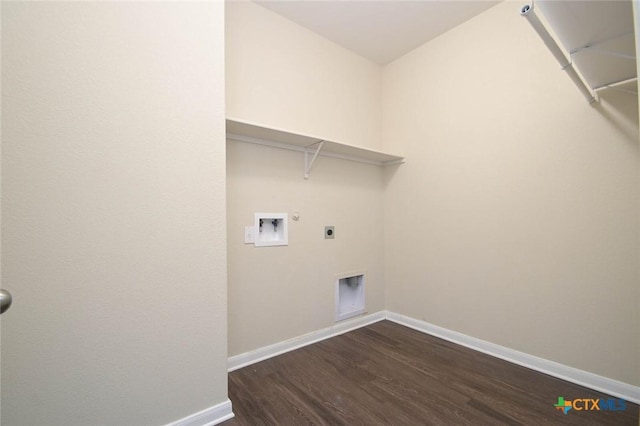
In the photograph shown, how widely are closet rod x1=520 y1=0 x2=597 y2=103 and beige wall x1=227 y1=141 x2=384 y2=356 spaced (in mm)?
1584

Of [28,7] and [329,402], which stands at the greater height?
[28,7]

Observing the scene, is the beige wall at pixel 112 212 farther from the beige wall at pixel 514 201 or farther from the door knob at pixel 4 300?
the beige wall at pixel 514 201

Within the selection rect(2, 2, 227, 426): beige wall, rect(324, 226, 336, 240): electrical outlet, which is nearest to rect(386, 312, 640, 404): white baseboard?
rect(324, 226, 336, 240): electrical outlet

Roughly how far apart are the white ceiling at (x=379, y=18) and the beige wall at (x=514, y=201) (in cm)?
13

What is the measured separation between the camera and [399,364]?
188 centimetres

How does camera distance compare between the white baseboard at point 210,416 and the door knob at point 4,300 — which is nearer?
the door knob at point 4,300

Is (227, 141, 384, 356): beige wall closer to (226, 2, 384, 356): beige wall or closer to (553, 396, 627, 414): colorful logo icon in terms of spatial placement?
(226, 2, 384, 356): beige wall

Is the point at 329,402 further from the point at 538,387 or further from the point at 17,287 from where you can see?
the point at 17,287

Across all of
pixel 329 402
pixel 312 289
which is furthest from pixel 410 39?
pixel 329 402

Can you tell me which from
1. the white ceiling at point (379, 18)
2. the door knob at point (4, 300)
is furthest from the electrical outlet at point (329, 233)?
the door knob at point (4, 300)

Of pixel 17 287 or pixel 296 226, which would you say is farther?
pixel 296 226

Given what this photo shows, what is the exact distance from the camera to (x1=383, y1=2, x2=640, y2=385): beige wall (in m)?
1.55

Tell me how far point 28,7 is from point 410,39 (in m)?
2.55

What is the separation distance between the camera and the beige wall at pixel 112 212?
3.21ft
